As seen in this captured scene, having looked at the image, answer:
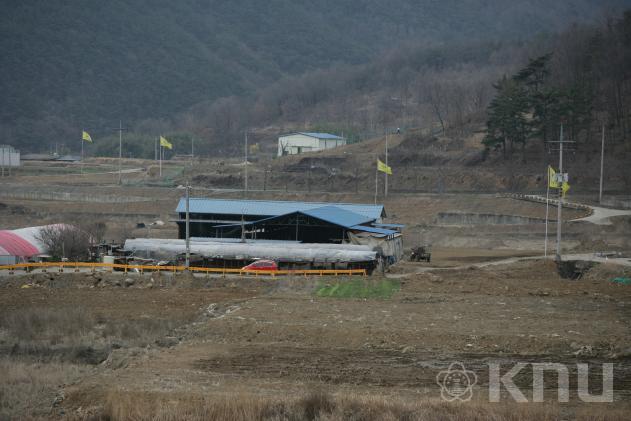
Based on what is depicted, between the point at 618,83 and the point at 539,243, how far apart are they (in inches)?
1686

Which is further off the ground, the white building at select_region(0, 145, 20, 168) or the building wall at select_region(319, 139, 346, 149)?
the building wall at select_region(319, 139, 346, 149)

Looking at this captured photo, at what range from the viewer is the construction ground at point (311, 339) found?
64.4 feet

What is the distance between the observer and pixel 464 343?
2553 centimetres

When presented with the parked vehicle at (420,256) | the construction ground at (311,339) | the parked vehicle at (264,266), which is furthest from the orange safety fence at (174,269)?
the parked vehicle at (420,256)

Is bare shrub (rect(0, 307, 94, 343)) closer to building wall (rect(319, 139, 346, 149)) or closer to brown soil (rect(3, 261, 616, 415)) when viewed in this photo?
brown soil (rect(3, 261, 616, 415))

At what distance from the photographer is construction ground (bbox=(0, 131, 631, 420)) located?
1964 cm

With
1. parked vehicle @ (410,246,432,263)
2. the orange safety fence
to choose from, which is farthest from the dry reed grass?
parked vehicle @ (410,246,432,263)

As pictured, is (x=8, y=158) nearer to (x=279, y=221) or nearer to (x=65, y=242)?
(x=65, y=242)

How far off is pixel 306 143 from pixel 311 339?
93439 millimetres

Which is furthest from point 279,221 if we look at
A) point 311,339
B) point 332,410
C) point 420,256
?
point 332,410

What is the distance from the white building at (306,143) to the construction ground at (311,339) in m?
66.3

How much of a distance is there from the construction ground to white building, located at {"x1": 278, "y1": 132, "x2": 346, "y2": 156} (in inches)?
2609

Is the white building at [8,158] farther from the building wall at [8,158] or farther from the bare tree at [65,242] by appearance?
the bare tree at [65,242]

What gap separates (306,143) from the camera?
118938 millimetres
